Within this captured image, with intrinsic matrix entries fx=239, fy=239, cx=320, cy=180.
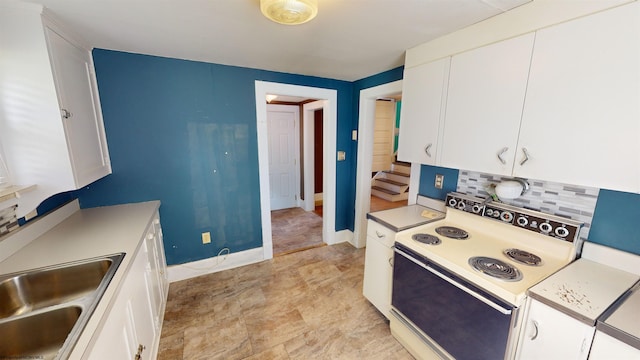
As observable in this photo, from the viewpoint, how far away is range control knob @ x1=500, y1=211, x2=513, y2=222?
158cm

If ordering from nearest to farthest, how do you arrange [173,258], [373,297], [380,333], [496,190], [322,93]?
[496,190] < [380,333] < [373,297] < [173,258] < [322,93]

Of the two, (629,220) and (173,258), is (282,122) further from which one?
(629,220)

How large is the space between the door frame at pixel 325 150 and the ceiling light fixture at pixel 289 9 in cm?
145

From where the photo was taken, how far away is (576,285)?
1132 mm

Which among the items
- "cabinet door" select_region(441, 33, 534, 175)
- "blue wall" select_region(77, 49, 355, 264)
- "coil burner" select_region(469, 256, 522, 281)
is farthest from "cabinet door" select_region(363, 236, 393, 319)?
"blue wall" select_region(77, 49, 355, 264)

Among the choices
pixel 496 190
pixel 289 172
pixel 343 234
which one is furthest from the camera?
pixel 289 172

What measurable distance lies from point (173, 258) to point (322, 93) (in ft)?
8.03

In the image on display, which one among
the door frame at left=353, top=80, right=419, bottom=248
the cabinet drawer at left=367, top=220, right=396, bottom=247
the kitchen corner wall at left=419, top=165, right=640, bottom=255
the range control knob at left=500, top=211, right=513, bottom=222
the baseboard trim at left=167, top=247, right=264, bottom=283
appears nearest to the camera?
the kitchen corner wall at left=419, top=165, right=640, bottom=255

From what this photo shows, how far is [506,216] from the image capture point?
5.24 feet

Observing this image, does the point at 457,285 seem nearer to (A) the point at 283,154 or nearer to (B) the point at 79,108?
(B) the point at 79,108

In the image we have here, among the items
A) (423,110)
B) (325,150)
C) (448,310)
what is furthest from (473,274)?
(325,150)

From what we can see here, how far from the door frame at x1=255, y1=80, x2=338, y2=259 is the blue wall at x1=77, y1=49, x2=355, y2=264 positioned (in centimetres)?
6

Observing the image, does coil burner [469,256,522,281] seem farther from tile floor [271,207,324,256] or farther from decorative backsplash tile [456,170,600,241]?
tile floor [271,207,324,256]

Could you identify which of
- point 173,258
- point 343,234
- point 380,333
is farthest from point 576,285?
point 173,258
